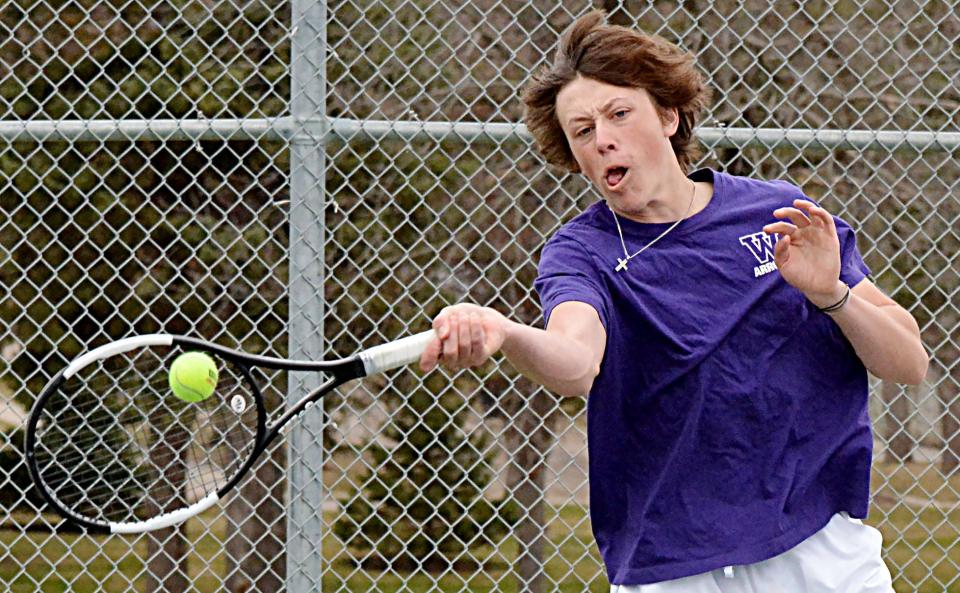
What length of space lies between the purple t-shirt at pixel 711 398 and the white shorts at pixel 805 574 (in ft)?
0.11

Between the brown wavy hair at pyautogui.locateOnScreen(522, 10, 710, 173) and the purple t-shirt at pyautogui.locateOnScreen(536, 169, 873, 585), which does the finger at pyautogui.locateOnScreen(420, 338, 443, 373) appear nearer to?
the purple t-shirt at pyautogui.locateOnScreen(536, 169, 873, 585)

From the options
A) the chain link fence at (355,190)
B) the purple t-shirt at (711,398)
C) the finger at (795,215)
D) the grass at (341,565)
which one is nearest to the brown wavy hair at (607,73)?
the purple t-shirt at (711,398)

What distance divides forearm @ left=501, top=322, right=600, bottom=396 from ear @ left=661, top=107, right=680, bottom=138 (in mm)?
522

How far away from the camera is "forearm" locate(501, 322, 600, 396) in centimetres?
189

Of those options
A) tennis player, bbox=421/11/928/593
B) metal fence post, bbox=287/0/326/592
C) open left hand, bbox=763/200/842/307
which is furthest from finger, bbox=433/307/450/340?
metal fence post, bbox=287/0/326/592

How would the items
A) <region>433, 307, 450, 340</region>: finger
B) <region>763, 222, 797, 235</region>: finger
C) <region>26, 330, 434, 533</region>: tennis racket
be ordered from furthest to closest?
<region>26, 330, 434, 533</region>: tennis racket < <region>763, 222, 797, 235</region>: finger < <region>433, 307, 450, 340</region>: finger

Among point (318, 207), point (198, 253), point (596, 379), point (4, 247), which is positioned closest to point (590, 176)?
point (596, 379)

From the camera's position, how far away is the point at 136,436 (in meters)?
3.10

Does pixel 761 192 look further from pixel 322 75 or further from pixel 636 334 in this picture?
pixel 322 75

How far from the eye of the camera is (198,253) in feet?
14.3

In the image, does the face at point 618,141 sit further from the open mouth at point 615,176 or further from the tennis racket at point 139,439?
the tennis racket at point 139,439

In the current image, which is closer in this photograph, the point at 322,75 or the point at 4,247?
the point at 322,75

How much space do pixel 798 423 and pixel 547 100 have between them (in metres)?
0.73

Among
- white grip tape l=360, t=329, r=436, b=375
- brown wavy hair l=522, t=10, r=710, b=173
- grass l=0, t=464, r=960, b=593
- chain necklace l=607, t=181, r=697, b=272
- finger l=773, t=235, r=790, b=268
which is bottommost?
grass l=0, t=464, r=960, b=593
